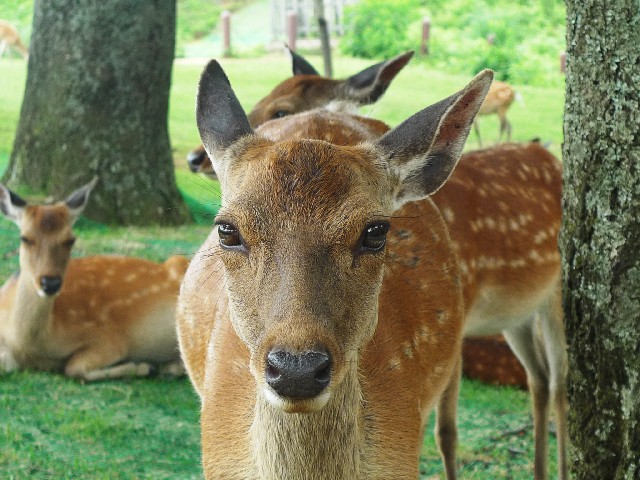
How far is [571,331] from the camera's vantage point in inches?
125

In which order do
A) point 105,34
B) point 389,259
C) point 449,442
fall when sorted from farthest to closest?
1. point 105,34
2. point 449,442
3. point 389,259

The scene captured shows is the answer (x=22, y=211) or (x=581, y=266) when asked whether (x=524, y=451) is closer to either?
(x=581, y=266)

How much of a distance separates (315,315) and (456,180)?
2.58 metres

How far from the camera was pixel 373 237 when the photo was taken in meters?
2.63

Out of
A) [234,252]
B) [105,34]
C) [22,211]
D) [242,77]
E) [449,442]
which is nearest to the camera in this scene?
[234,252]

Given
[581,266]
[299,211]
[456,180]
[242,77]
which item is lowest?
[242,77]

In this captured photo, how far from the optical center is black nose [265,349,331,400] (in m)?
2.30

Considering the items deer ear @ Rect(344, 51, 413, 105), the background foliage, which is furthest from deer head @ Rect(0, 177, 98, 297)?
the background foliage

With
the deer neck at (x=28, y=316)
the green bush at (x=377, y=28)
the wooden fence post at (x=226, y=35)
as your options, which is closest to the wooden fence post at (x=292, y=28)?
the green bush at (x=377, y=28)

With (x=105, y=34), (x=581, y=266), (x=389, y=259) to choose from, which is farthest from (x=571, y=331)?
(x=105, y=34)

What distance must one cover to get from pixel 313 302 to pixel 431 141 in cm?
64

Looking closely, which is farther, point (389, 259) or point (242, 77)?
point (242, 77)

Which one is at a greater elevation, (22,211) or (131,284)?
(22,211)

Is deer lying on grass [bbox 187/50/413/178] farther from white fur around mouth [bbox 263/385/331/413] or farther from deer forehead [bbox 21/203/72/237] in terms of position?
white fur around mouth [bbox 263/385/331/413]
